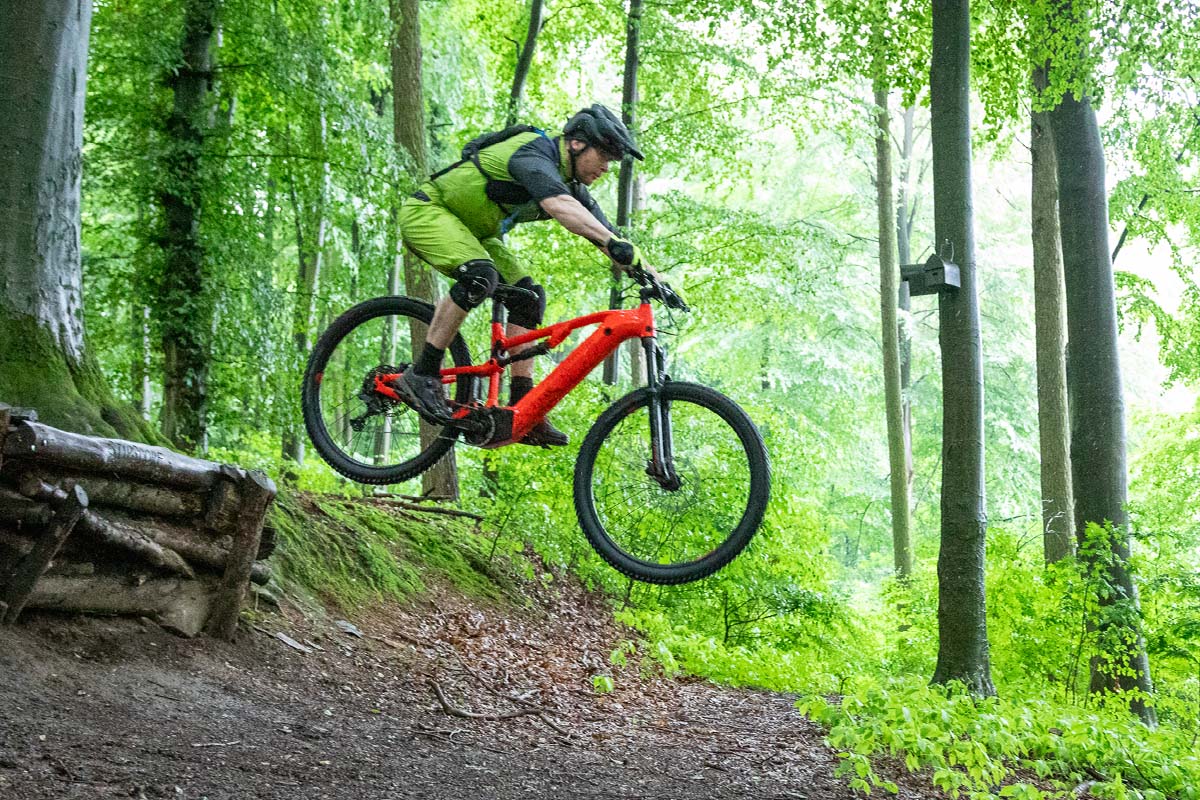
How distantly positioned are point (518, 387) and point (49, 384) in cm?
225

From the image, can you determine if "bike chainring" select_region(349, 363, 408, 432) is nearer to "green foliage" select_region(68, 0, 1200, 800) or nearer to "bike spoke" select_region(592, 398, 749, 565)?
"bike spoke" select_region(592, 398, 749, 565)

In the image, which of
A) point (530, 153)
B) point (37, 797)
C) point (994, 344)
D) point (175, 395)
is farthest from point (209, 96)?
point (994, 344)

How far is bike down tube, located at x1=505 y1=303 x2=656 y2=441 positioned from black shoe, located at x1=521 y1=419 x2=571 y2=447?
5 cm

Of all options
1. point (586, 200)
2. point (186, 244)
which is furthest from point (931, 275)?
point (186, 244)

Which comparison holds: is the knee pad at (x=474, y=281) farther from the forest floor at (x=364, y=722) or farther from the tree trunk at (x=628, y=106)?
the tree trunk at (x=628, y=106)

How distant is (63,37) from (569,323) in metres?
2.89

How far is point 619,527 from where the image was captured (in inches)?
192

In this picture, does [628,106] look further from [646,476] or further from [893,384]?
[646,476]

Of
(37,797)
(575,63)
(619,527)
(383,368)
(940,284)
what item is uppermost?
(575,63)

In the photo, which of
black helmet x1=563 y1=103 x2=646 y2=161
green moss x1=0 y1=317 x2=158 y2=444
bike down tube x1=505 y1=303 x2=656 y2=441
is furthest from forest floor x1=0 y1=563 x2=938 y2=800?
black helmet x1=563 y1=103 x2=646 y2=161

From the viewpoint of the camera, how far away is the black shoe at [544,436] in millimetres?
4570

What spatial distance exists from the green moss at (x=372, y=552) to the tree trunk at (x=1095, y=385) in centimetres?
515

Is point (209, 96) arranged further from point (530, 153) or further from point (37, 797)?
point (37, 797)

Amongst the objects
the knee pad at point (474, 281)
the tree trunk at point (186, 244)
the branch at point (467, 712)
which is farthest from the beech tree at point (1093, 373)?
the tree trunk at point (186, 244)
